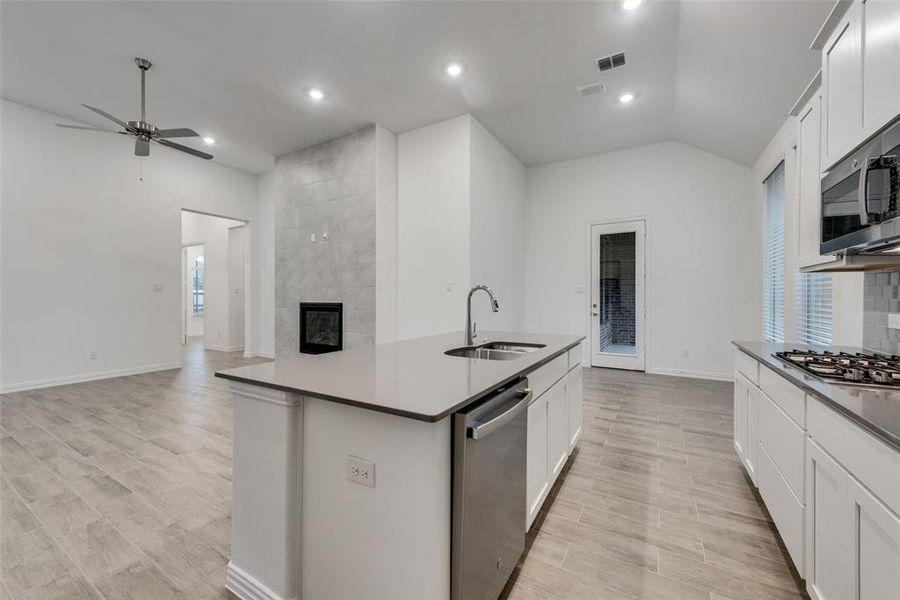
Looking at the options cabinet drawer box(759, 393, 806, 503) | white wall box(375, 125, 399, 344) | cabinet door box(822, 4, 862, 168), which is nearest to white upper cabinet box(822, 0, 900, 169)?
cabinet door box(822, 4, 862, 168)

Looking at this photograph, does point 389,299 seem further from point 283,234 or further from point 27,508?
point 27,508

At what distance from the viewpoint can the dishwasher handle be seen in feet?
3.74

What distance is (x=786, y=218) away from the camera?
3.65m

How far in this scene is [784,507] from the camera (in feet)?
5.23

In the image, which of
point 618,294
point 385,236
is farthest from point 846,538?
point 618,294

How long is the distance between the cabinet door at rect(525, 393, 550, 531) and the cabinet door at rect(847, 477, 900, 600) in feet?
3.27

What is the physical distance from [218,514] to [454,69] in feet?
13.3

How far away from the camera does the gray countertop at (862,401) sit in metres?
0.92

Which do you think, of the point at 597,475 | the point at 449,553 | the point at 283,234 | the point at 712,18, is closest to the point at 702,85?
the point at 712,18

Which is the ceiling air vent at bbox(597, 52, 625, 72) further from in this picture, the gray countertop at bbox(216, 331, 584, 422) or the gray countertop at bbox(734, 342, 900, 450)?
the gray countertop at bbox(734, 342, 900, 450)

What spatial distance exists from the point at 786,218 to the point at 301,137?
234 inches

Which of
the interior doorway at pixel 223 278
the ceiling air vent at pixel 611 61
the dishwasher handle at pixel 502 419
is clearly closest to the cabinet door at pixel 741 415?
the dishwasher handle at pixel 502 419

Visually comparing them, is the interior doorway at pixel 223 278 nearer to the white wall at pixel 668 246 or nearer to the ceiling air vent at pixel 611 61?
the white wall at pixel 668 246

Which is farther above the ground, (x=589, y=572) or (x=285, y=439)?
(x=285, y=439)
